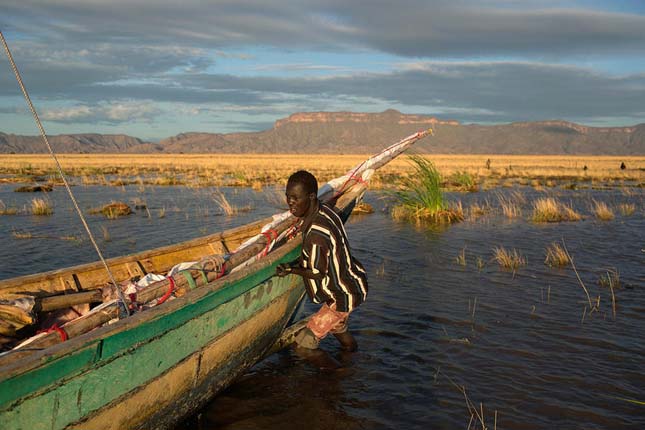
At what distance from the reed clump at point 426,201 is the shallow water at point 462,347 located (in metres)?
2.22

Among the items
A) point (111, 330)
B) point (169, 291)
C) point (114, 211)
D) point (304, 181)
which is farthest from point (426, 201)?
point (111, 330)

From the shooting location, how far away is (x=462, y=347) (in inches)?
228

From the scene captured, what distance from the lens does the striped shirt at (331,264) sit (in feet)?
14.8

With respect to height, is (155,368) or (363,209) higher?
(155,368)

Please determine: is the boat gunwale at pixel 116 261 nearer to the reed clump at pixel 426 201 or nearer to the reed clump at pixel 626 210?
the reed clump at pixel 426 201

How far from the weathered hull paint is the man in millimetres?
317

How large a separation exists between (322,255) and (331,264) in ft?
0.38

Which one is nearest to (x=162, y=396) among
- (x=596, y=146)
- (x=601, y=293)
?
(x=601, y=293)

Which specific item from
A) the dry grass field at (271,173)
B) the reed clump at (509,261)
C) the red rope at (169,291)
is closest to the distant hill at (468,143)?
the dry grass field at (271,173)

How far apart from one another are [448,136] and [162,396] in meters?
199

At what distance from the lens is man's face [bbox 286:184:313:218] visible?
4.47 metres

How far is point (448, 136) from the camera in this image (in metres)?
195

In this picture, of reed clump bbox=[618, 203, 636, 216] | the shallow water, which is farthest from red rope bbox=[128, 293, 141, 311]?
reed clump bbox=[618, 203, 636, 216]

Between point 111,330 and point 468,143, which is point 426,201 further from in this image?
point 468,143
